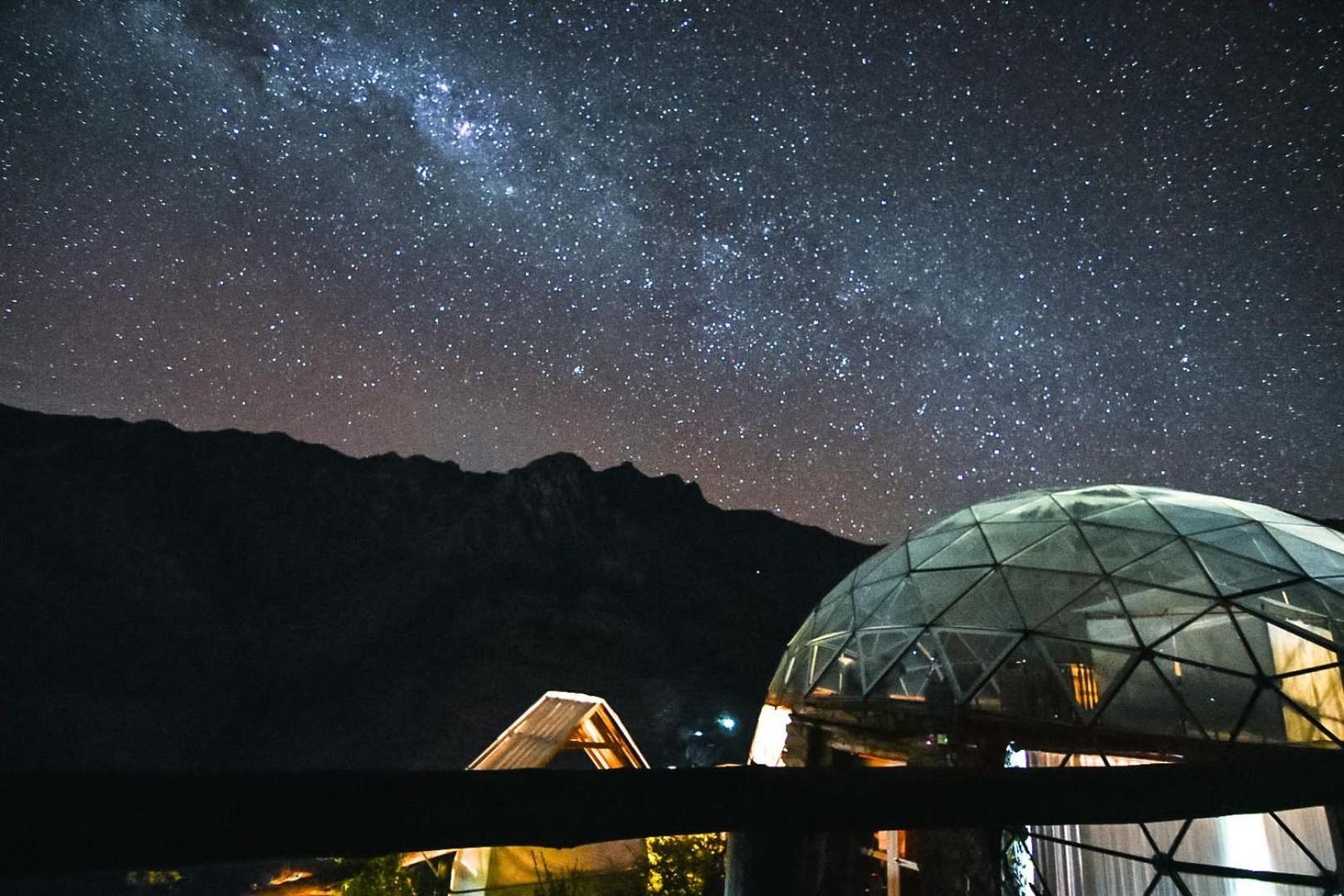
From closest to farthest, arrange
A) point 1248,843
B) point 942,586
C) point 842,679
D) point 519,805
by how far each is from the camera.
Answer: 1. point 519,805
2. point 1248,843
3. point 842,679
4. point 942,586

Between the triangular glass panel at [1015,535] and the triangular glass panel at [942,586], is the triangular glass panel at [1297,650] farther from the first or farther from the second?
the triangular glass panel at [942,586]

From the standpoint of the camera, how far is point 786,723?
427 inches

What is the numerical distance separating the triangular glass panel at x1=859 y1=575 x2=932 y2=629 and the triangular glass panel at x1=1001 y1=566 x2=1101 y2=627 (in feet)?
4.41

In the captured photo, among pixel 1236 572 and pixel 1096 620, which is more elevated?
pixel 1236 572

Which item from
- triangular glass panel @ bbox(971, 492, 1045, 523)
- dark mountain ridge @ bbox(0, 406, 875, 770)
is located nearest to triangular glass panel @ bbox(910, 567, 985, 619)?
triangular glass panel @ bbox(971, 492, 1045, 523)

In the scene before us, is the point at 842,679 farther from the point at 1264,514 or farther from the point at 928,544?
the point at 1264,514

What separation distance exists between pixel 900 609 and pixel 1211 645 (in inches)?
153

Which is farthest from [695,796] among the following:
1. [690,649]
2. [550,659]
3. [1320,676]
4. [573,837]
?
[690,649]

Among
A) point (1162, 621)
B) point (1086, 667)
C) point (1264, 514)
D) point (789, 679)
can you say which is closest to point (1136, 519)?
point (1264, 514)

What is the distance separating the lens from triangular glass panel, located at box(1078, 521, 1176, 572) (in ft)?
30.9

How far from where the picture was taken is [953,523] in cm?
1248

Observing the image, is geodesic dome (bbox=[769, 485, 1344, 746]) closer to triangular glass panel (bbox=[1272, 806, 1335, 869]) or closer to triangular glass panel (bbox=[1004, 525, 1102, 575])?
A: triangular glass panel (bbox=[1004, 525, 1102, 575])

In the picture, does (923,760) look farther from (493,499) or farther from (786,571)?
(786,571)

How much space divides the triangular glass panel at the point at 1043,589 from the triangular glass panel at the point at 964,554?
28.7 inches
